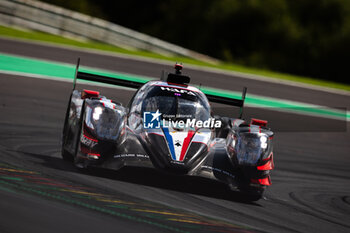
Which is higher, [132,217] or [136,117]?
[136,117]

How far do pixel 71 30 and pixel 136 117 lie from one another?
1910 cm

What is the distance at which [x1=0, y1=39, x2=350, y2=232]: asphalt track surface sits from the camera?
5766 mm

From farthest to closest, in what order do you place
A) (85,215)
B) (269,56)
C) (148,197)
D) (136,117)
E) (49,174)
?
(269,56) → (136,117) → (49,174) → (148,197) → (85,215)

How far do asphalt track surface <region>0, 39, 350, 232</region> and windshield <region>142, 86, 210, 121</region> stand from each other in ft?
2.80

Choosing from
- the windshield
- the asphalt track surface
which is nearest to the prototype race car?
the windshield

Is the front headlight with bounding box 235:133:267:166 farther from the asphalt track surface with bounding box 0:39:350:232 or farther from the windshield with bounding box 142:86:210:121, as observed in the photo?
the windshield with bounding box 142:86:210:121

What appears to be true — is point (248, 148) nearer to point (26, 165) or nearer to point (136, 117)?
point (136, 117)

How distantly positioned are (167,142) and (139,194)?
799mm

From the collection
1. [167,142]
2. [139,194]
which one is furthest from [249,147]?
[139,194]

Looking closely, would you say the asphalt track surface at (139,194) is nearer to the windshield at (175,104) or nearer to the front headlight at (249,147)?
the front headlight at (249,147)

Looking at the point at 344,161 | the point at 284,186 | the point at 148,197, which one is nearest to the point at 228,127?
the point at 284,186

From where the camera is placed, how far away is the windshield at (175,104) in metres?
7.91

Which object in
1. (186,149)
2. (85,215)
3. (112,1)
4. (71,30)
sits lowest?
(85,215)

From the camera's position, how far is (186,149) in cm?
729
